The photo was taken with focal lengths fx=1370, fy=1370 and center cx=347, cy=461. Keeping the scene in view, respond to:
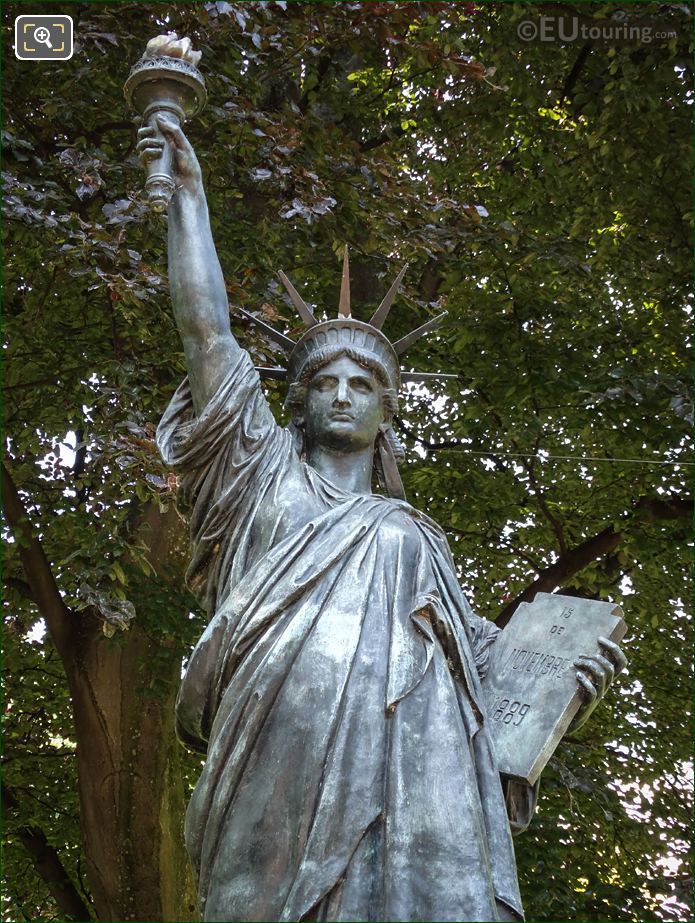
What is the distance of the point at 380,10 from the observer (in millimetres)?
8359

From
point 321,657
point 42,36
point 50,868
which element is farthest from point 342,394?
point 50,868

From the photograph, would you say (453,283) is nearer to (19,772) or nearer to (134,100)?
(19,772)

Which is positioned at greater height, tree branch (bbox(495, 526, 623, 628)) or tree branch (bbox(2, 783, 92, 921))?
tree branch (bbox(495, 526, 623, 628))

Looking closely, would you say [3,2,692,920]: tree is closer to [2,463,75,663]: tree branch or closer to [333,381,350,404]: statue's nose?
[2,463,75,663]: tree branch

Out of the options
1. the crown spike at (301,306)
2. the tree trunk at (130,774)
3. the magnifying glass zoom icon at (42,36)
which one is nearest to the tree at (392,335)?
the tree trunk at (130,774)

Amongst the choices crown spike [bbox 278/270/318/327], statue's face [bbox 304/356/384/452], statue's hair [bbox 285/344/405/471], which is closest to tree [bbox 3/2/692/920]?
crown spike [bbox 278/270/318/327]

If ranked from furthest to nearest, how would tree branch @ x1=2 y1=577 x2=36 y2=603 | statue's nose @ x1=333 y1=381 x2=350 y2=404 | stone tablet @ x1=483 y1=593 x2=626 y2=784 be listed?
tree branch @ x1=2 y1=577 x2=36 y2=603 → statue's nose @ x1=333 y1=381 x2=350 y2=404 → stone tablet @ x1=483 y1=593 x2=626 y2=784

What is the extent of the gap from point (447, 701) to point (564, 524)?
7841 millimetres

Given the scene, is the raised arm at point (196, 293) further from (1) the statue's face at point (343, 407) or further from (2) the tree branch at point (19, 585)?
(2) the tree branch at point (19, 585)

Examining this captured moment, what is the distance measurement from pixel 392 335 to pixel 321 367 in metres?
6.72

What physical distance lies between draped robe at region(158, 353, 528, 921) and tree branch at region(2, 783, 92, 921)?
678 cm

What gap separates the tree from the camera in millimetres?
8641

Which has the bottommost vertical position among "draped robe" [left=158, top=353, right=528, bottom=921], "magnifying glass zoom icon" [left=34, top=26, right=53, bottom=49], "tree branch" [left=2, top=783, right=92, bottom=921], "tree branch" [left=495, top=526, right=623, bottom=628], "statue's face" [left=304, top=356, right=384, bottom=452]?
"draped robe" [left=158, top=353, right=528, bottom=921]

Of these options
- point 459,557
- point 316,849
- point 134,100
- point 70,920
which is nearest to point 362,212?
point 459,557
